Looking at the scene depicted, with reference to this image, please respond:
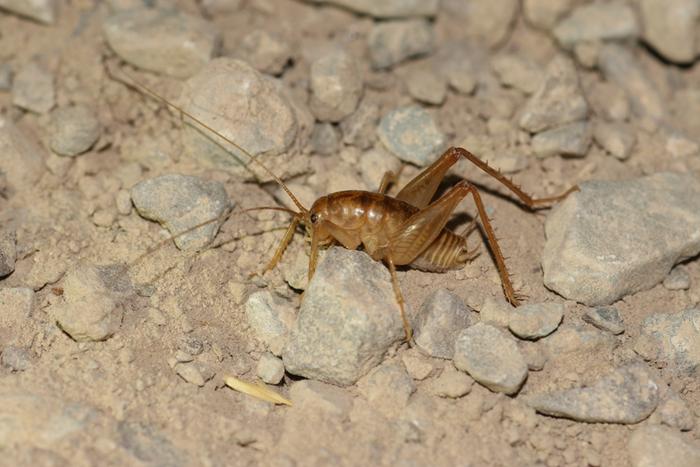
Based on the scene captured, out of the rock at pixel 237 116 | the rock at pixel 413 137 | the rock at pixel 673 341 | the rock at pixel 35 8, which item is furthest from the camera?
the rock at pixel 35 8

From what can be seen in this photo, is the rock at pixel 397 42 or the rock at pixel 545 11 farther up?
the rock at pixel 545 11

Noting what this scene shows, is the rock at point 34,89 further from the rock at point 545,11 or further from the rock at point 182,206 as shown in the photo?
the rock at point 545,11

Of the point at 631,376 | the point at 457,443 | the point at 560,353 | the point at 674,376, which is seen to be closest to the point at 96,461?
the point at 457,443

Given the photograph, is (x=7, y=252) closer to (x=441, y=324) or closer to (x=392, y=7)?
(x=441, y=324)

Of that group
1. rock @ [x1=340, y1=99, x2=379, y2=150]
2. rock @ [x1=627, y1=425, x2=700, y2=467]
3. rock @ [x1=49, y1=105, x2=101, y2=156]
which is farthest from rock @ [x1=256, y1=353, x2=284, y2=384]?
rock @ [x1=49, y1=105, x2=101, y2=156]

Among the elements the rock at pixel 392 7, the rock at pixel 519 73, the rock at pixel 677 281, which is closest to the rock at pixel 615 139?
the rock at pixel 519 73

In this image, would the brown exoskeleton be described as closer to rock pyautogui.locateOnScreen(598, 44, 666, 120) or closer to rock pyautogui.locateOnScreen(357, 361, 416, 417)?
rock pyautogui.locateOnScreen(357, 361, 416, 417)

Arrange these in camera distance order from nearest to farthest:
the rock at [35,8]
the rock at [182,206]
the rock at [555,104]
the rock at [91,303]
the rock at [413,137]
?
1. the rock at [91,303]
2. the rock at [182,206]
3. the rock at [413,137]
4. the rock at [555,104]
5. the rock at [35,8]
